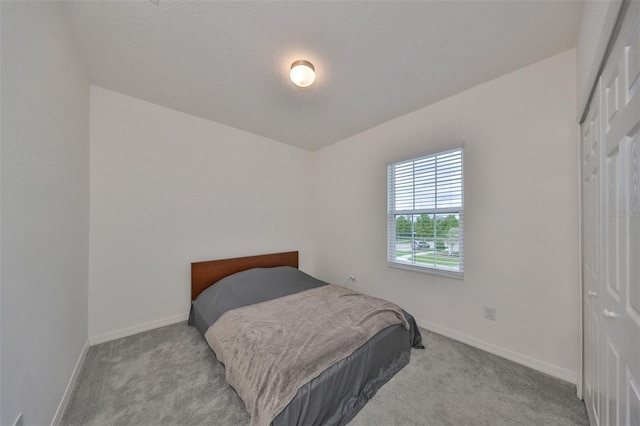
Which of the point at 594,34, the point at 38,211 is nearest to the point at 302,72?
the point at 594,34

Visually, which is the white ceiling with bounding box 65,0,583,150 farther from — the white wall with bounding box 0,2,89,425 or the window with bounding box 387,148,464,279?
the window with bounding box 387,148,464,279

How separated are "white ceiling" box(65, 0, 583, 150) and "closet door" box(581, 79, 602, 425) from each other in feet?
2.48

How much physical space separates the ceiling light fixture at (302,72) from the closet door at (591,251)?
1724 mm

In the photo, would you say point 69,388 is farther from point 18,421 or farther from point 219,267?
point 219,267

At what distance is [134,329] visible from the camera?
2.43m

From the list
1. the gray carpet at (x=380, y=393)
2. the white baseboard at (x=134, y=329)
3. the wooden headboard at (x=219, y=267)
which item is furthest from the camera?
the wooden headboard at (x=219, y=267)

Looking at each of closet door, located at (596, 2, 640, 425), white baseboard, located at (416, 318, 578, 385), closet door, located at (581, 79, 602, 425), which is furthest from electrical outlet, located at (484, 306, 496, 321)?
closet door, located at (596, 2, 640, 425)

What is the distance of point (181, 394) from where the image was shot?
160 cm

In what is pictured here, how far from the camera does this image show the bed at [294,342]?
1274 millimetres

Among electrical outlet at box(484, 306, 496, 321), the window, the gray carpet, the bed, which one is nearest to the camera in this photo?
the bed

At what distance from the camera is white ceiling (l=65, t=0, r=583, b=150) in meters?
1.47

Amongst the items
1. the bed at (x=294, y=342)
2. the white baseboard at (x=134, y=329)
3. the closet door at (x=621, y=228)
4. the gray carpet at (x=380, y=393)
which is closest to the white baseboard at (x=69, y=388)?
the gray carpet at (x=380, y=393)

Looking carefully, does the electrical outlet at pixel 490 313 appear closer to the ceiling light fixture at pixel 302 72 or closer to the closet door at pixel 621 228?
the closet door at pixel 621 228

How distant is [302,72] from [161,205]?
2.13m
